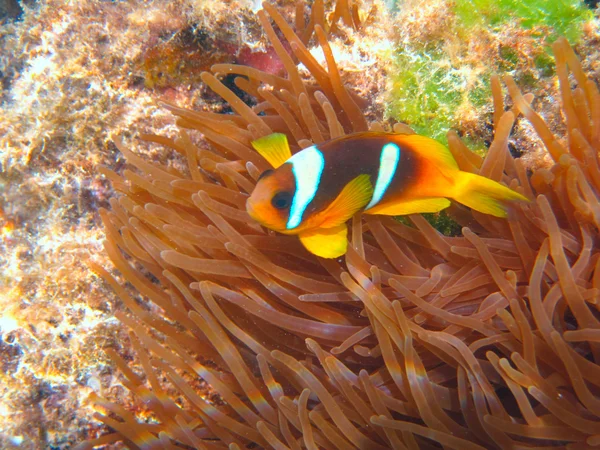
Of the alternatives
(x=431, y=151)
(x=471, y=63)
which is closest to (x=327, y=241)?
(x=431, y=151)

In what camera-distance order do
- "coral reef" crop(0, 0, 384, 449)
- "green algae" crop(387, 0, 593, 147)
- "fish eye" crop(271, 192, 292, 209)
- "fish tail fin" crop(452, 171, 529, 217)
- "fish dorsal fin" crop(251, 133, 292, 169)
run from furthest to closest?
"coral reef" crop(0, 0, 384, 449) < "green algae" crop(387, 0, 593, 147) < "fish dorsal fin" crop(251, 133, 292, 169) < "fish tail fin" crop(452, 171, 529, 217) < "fish eye" crop(271, 192, 292, 209)

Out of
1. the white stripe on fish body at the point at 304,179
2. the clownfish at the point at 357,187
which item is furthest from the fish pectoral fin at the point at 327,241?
the white stripe on fish body at the point at 304,179

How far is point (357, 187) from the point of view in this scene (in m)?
1.38

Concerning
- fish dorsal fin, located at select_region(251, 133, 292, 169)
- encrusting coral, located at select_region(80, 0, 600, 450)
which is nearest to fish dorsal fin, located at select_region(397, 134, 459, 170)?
encrusting coral, located at select_region(80, 0, 600, 450)

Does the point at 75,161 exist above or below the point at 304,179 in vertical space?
above

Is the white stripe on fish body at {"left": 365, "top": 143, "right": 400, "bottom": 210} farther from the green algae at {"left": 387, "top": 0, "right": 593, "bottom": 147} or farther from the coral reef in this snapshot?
the coral reef

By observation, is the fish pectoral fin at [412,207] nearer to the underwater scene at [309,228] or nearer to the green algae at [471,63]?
the underwater scene at [309,228]

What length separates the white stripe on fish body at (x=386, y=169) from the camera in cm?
144

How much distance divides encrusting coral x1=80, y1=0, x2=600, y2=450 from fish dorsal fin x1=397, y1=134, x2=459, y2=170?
10 centimetres

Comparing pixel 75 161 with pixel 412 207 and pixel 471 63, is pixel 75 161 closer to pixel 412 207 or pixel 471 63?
pixel 412 207

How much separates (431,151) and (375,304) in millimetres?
563

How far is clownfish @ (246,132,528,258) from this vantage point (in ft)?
4.46

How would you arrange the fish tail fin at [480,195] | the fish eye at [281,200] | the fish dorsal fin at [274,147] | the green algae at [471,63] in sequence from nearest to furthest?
the fish eye at [281,200], the fish tail fin at [480,195], the fish dorsal fin at [274,147], the green algae at [471,63]

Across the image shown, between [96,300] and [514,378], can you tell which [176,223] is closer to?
[96,300]
